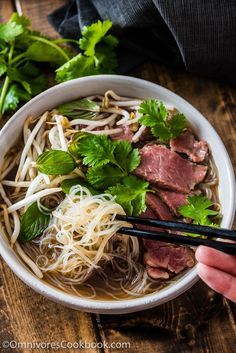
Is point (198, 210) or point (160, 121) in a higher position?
point (160, 121)

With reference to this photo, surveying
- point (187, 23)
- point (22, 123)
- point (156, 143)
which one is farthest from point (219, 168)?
point (22, 123)

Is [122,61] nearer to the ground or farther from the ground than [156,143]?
farther from the ground

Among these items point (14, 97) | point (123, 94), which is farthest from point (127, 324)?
point (14, 97)

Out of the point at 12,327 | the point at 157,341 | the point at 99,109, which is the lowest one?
the point at 157,341

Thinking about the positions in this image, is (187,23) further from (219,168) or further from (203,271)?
(203,271)

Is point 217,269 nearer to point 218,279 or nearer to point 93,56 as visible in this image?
point 218,279

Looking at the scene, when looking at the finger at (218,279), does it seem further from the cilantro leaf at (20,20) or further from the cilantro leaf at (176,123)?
the cilantro leaf at (20,20)

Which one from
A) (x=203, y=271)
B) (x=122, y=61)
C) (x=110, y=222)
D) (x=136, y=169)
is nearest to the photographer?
(x=203, y=271)
